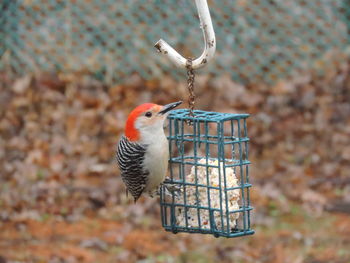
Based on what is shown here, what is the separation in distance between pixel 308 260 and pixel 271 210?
138 cm

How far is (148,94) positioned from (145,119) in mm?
6259

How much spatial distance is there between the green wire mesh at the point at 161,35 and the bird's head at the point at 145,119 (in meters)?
5.67

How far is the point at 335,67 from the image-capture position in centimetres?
1181

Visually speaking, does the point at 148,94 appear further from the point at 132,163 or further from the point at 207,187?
the point at 207,187

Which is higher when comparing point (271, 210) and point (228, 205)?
point (271, 210)

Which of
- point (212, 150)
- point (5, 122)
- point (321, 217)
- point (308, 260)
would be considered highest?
point (5, 122)

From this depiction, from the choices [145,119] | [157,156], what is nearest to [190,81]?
[145,119]

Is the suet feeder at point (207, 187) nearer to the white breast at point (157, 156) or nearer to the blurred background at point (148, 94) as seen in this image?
the white breast at point (157, 156)

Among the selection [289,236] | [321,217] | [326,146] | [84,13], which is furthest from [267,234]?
[84,13]

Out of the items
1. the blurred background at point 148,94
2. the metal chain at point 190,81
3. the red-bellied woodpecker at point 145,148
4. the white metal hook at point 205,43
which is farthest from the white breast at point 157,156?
the blurred background at point 148,94

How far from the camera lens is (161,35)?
434 inches

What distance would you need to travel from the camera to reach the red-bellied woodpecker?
521 cm

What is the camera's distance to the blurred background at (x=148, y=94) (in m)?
9.79

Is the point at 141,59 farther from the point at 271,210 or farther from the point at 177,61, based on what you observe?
the point at 177,61
